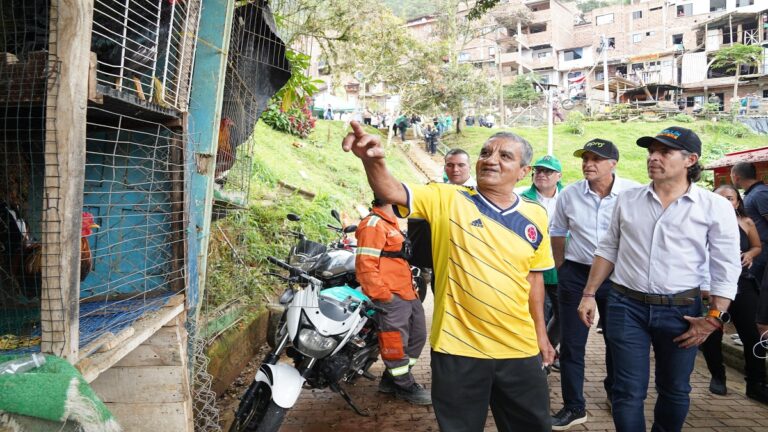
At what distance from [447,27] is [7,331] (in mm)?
28533

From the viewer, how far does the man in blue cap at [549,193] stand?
15.0 feet

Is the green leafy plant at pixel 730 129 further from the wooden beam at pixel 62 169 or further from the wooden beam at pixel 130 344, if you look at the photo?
the wooden beam at pixel 62 169

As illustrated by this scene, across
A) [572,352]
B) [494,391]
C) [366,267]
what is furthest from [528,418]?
[366,267]

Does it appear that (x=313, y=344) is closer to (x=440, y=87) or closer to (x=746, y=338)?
(x=746, y=338)

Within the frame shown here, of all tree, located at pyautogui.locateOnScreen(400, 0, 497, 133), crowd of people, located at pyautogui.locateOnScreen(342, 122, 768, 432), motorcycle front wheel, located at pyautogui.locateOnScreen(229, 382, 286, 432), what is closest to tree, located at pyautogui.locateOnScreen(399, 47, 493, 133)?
tree, located at pyautogui.locateOnScreen(400, 0, 497, 133)

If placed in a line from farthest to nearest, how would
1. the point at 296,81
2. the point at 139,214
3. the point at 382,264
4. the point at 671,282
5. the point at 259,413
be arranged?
the point at 296,81 → the point at 382,264 → the point at 259,413 → the point at 671,282 → the point at 139,214

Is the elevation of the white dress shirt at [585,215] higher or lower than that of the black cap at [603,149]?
lower

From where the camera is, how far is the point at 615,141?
83.3 ft

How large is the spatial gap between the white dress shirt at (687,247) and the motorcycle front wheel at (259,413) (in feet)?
7.39

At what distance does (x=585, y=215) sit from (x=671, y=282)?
1146mm

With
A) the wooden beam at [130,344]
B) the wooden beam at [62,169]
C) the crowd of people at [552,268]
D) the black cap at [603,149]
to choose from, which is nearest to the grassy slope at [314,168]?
the black cap at [603,149]

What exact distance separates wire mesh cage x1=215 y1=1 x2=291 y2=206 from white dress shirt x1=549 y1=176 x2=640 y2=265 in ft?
8.69

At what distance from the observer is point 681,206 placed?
9.53 ft

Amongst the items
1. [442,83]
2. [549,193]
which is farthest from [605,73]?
[549,193]
